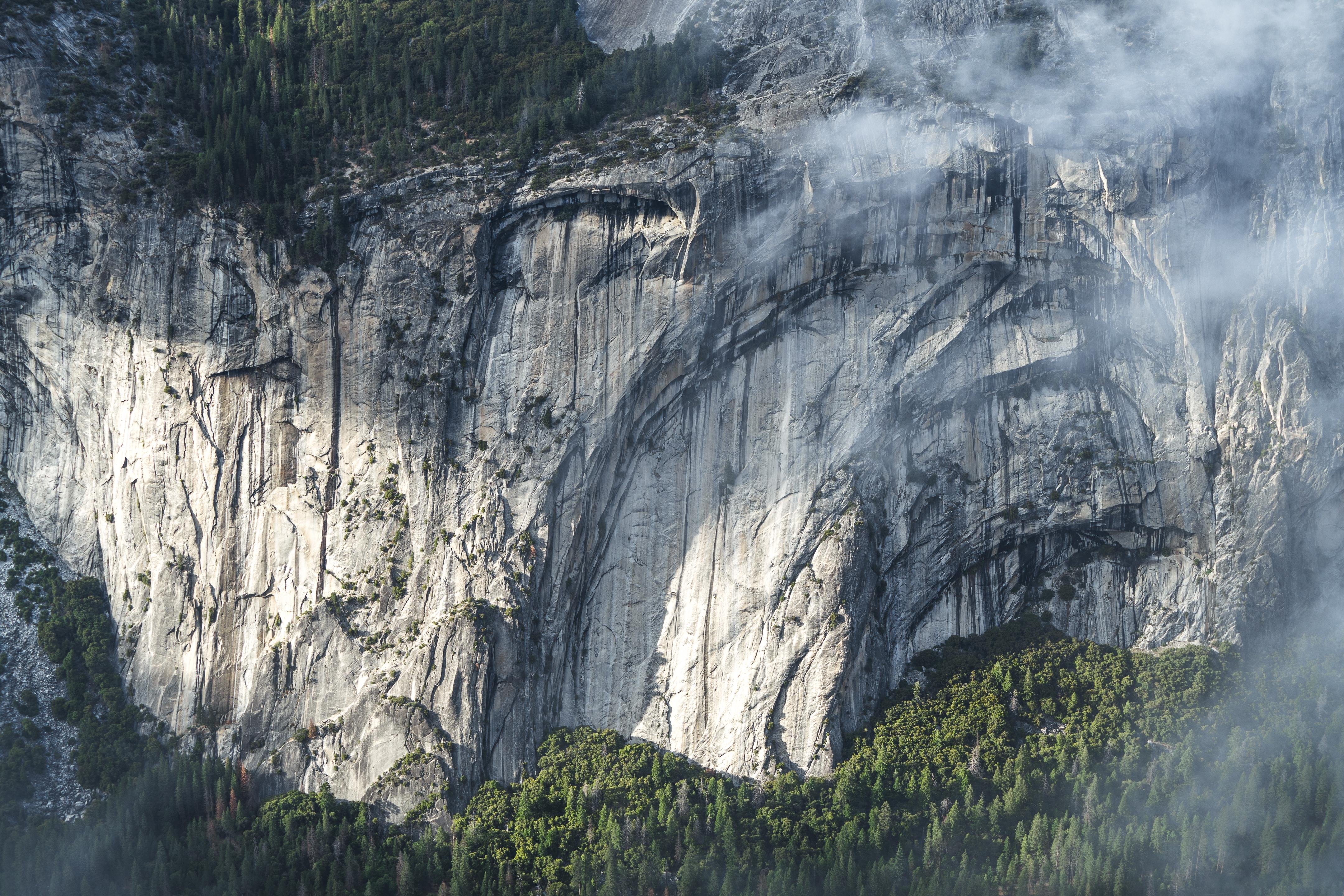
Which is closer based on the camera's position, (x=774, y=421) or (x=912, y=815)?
(x=912, y=815)

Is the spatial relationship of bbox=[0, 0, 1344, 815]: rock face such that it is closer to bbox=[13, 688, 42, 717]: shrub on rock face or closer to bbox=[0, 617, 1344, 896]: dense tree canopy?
bbox=[0, 617, 1344, 896]: dense tree canopy

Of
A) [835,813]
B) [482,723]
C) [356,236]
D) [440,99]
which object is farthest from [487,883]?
[440,99]

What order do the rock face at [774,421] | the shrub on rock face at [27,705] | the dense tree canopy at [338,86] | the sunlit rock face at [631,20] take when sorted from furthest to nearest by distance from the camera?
the sunlit rock face at [631,20]
the dense tree canopy at [338,86]
the shrub on rock face at [27,705]
the rock face at [774,421]

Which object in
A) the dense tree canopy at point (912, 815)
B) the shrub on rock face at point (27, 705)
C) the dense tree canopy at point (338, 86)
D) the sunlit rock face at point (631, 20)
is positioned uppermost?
the sunlit rock face at point (631, 20)

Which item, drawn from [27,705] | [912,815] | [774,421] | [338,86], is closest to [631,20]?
[338,86]

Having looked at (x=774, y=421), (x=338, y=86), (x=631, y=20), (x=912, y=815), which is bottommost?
(x=912, y=815)

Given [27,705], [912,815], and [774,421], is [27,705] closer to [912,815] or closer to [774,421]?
[774,421]

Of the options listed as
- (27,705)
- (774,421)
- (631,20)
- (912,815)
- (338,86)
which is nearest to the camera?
(912,815)

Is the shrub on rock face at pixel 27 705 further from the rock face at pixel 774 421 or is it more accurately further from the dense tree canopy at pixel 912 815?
the dense tree canopy at pixel 912 815

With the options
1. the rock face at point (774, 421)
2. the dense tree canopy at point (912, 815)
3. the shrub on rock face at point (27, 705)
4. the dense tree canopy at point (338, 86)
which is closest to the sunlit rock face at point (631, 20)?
the dense tree canopy at point (338, 86)
